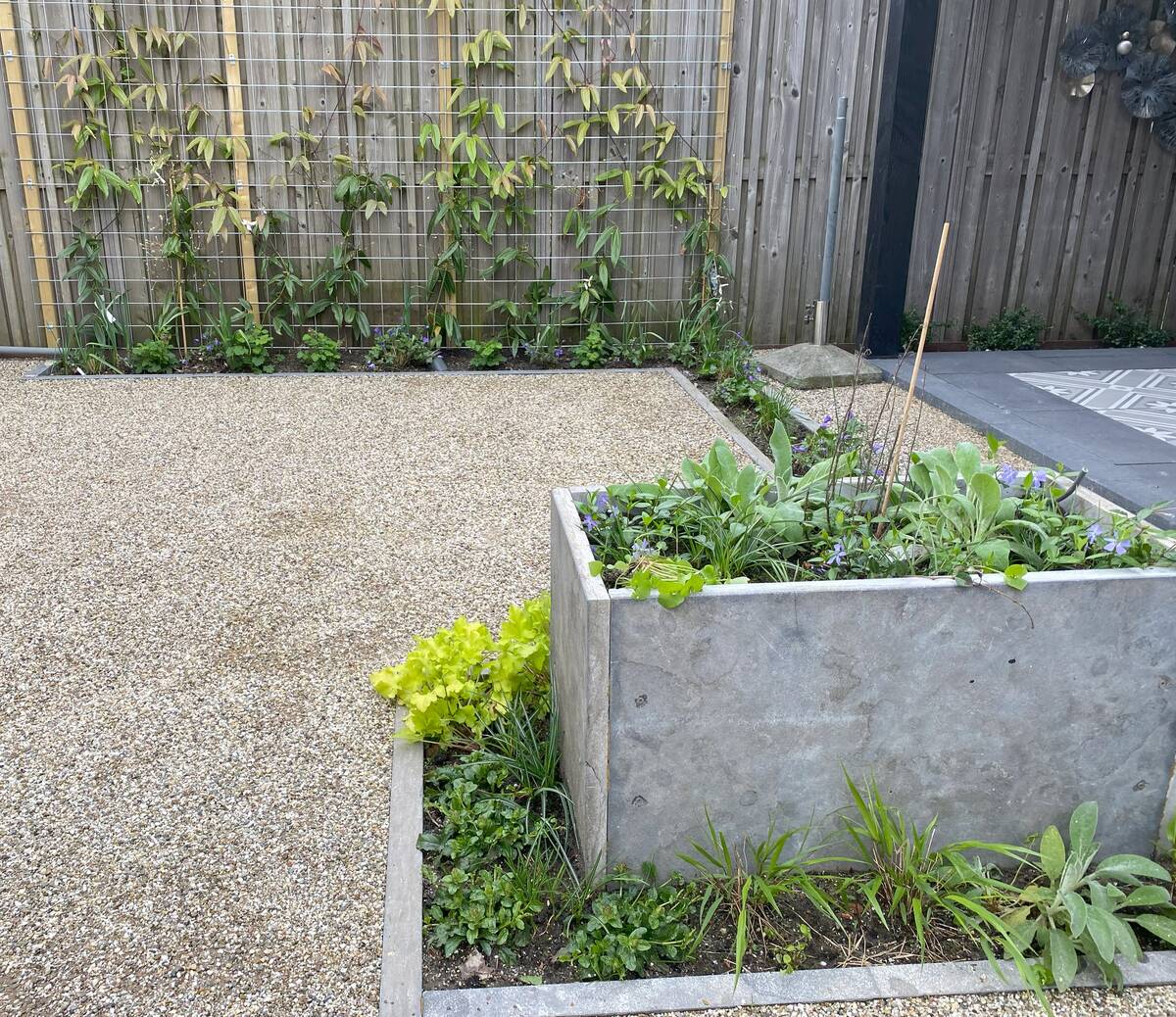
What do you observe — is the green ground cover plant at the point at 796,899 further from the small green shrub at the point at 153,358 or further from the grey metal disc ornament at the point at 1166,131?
the grey metal disc ornament at the point at 1166,131

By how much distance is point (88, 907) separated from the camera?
6.19 feet

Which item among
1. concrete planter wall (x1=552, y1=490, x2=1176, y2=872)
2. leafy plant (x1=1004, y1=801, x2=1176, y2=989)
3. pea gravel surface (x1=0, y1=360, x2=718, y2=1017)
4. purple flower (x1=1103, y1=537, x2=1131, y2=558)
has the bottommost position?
pea gravel surface (x1=0, y1=360, x2=718, y2=1017)

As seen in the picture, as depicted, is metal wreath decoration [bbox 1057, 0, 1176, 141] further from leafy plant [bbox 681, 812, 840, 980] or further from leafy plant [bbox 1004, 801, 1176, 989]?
leafy plant [bbox 681, 812, 840, 980]

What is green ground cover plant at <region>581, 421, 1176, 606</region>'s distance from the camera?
197 cm

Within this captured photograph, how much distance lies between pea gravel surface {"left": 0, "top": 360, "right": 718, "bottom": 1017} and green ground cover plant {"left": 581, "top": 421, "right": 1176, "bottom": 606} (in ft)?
2.61

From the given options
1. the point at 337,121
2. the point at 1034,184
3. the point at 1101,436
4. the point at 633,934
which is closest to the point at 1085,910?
the point at 633,934

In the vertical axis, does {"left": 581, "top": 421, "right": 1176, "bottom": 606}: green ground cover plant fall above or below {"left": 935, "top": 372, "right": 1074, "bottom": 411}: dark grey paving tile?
above

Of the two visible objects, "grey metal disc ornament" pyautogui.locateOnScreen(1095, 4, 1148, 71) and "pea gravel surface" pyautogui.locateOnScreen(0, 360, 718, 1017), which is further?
"grey metal disc ornament" pyautogui.locateOnScreen(1095, 4, 1148, 71)

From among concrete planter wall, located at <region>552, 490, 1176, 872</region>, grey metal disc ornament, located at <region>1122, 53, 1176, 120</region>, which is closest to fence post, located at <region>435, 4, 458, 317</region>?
grey metal disc ornament, located at <region>1122, 53, 1176, 120</region>

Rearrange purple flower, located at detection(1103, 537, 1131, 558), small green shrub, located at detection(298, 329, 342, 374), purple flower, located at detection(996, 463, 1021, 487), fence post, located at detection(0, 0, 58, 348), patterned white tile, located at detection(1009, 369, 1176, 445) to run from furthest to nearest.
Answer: small green shrub, located at detection(298, 329, 342, 374), fence post, located at detection(0, 0, 58, 348), patterned white tile, located at detection(1009, 369, 1176, 445), purple flower, located at detection(996, 463, 1021, 487), purple flower, located at detection(1103, 537, 1131, 558)

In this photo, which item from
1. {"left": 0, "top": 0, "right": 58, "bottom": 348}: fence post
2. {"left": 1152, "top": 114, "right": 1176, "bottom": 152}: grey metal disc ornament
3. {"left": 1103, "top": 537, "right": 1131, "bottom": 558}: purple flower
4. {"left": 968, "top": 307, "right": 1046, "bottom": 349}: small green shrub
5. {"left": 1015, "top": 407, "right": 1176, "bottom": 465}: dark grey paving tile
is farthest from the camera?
{"left": 968, "top": 307, "right": 1046, "bottom": 349}: small green shrub

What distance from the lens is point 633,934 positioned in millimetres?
1774

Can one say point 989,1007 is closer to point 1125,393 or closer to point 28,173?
point 1125,393

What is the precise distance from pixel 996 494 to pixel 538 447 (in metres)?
A: 2.66
